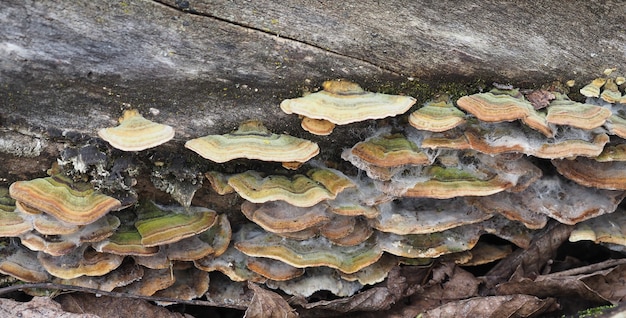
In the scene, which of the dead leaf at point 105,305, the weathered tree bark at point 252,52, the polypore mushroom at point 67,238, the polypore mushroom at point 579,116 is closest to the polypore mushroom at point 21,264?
the dead leaf at point 105,305

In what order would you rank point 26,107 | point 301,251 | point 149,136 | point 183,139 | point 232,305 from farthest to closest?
point 232,305 < point 301,251 < point 183,139 < point 26,107 < point 149,136

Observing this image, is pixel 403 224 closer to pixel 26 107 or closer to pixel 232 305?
pixel 232 305

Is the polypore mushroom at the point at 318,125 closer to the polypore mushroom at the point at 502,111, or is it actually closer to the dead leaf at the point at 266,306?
the polypore mushroom at the point at 502,111

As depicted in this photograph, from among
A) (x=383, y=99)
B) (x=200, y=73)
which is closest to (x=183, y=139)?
(x=200, y=73)

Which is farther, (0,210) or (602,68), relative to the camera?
(602,68)

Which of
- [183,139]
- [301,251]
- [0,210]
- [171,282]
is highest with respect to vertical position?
[183,139]

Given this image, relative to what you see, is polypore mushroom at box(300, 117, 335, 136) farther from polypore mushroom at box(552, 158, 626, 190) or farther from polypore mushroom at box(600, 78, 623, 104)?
polypore mushroom at box(600, 78, 623, 104)

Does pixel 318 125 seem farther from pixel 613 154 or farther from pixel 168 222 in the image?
pixel 613 154
